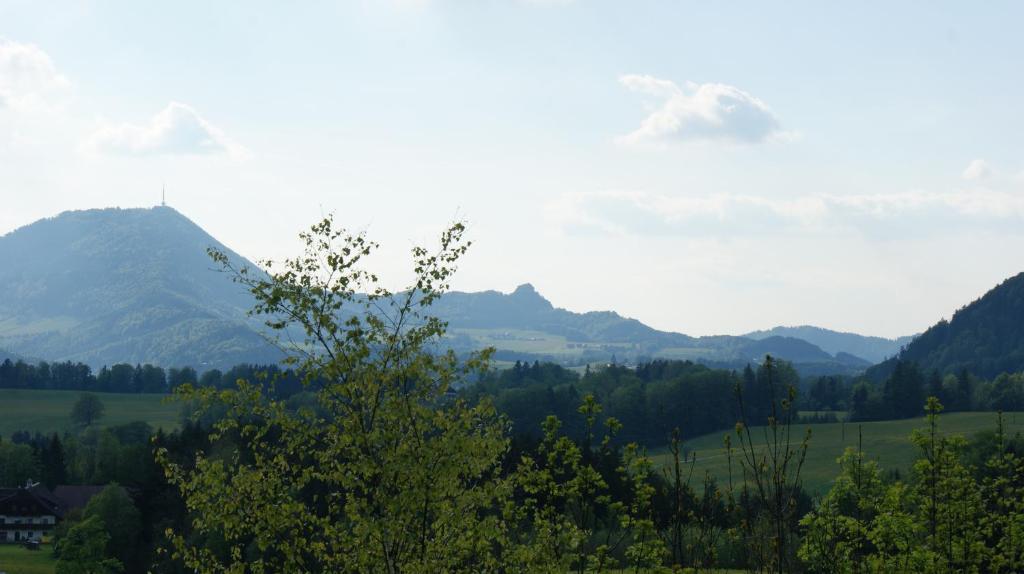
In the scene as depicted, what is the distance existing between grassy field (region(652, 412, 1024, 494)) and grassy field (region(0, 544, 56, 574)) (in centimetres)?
6522

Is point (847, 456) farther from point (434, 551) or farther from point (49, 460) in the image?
point (49, 460)

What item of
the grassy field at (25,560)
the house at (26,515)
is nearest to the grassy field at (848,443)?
the grassy field at (25,560)

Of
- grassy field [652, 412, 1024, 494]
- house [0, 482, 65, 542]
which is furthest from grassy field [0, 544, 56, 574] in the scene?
grassy field [652, 412, 1024, 494]

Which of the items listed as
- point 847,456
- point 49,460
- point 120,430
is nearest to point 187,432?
point 49,460

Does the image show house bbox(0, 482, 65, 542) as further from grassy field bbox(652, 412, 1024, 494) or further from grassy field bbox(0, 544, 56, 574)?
grassy field bbox(652, 412, 1024, 494)

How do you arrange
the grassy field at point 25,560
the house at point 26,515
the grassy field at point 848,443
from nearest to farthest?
the grassy field at point 25,560 < the house at point 26,515 < the grassy field at point 848,443

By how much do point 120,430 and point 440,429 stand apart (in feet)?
495

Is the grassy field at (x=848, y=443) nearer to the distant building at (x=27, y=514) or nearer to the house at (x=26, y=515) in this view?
the distant building at (x=27, y=514)


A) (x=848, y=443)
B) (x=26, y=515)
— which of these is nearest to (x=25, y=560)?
(x=26, y=515)

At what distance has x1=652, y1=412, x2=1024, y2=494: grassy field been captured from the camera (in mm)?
119125

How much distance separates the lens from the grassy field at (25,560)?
86.9 m

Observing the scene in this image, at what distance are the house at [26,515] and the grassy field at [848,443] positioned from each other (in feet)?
230

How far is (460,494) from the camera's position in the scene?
46.7 ft

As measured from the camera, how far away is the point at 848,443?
138 m
